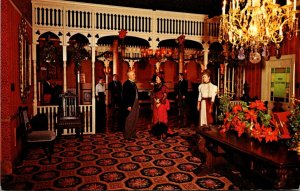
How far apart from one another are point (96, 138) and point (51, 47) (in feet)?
11.0

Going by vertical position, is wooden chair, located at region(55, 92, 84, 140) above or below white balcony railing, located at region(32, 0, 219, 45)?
below

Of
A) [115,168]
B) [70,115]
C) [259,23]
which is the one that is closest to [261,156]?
[115,168]

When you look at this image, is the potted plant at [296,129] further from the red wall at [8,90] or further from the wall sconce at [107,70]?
the wall sconce at [107,70]

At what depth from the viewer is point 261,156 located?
2855 millimetres

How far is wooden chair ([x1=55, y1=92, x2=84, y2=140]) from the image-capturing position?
20.4ft

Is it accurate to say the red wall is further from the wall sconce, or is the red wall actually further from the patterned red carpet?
the wall sconce

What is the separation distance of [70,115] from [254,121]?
183 inches

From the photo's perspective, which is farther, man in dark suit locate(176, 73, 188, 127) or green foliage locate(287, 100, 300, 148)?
man in dark suit locate(176, 73, 188, 127)

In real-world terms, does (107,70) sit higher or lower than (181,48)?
lower

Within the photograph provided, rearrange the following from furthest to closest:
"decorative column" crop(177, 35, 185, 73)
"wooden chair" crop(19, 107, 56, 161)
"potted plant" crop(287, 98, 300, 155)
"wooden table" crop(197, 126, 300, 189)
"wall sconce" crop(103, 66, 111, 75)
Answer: "wall sconce" crop(103, 66, 111, 75)
"decorative column" crop(177, 35, 185, 73)
"wooden chair" crop(19, 107, 56, 161)
"potted plant" crop(287, 98, 300, 155)
"wooden table" crop(197, 126, 300, 189)

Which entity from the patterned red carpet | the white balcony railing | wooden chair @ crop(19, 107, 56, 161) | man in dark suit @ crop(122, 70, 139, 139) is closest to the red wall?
wooden chair @ crop(19, 107, 56, 161)

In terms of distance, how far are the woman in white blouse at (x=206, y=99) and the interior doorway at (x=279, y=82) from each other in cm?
263

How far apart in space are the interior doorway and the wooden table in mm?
4012

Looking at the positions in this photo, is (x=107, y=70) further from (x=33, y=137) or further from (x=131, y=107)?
(x=33, y=137)
